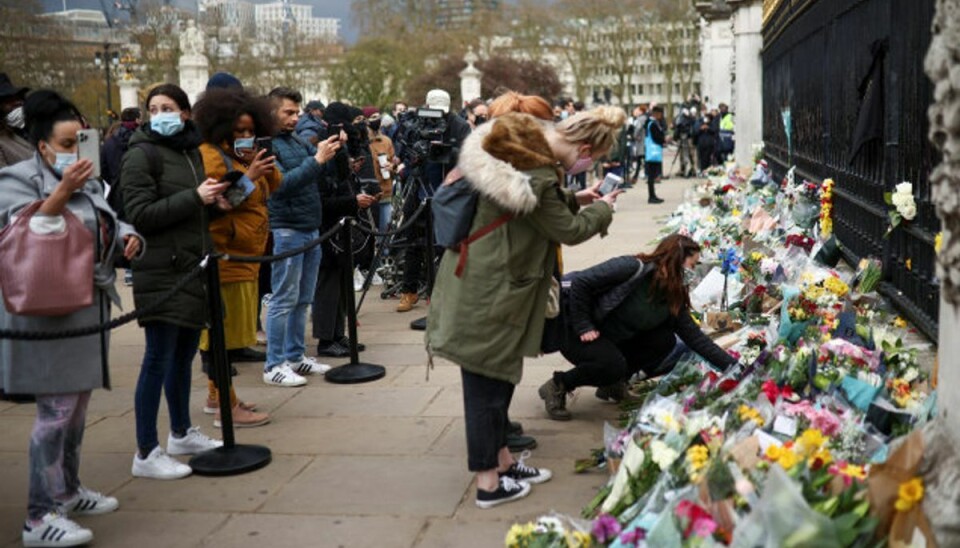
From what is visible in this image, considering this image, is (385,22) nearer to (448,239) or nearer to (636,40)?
(636,40)

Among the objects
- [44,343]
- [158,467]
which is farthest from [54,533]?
[158,467]

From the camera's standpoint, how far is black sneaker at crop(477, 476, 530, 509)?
4.66 m

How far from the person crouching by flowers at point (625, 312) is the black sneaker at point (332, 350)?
8.18ft

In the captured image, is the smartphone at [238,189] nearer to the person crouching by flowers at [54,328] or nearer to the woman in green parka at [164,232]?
the woman in green parka at [164,232]

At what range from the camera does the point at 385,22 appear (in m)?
82.9

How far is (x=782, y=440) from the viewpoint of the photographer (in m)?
4.13

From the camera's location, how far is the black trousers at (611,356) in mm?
5695

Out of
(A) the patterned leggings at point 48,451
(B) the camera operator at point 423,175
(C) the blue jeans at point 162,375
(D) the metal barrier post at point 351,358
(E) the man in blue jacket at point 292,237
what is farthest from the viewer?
(B) the camera operator at point 423,175

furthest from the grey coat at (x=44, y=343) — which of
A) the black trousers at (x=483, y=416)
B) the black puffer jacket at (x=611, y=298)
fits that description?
the black puffer jacket at (x=611, y=298)

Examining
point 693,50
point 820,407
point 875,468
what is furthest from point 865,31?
point 693,50

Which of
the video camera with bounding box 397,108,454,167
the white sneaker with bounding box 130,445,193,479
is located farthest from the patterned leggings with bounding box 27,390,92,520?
the video camera with bounding box 397,108,454,167

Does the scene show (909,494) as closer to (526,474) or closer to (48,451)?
(526,474)

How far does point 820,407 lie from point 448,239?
1.62 meters

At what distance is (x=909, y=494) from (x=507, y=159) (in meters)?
1.97
